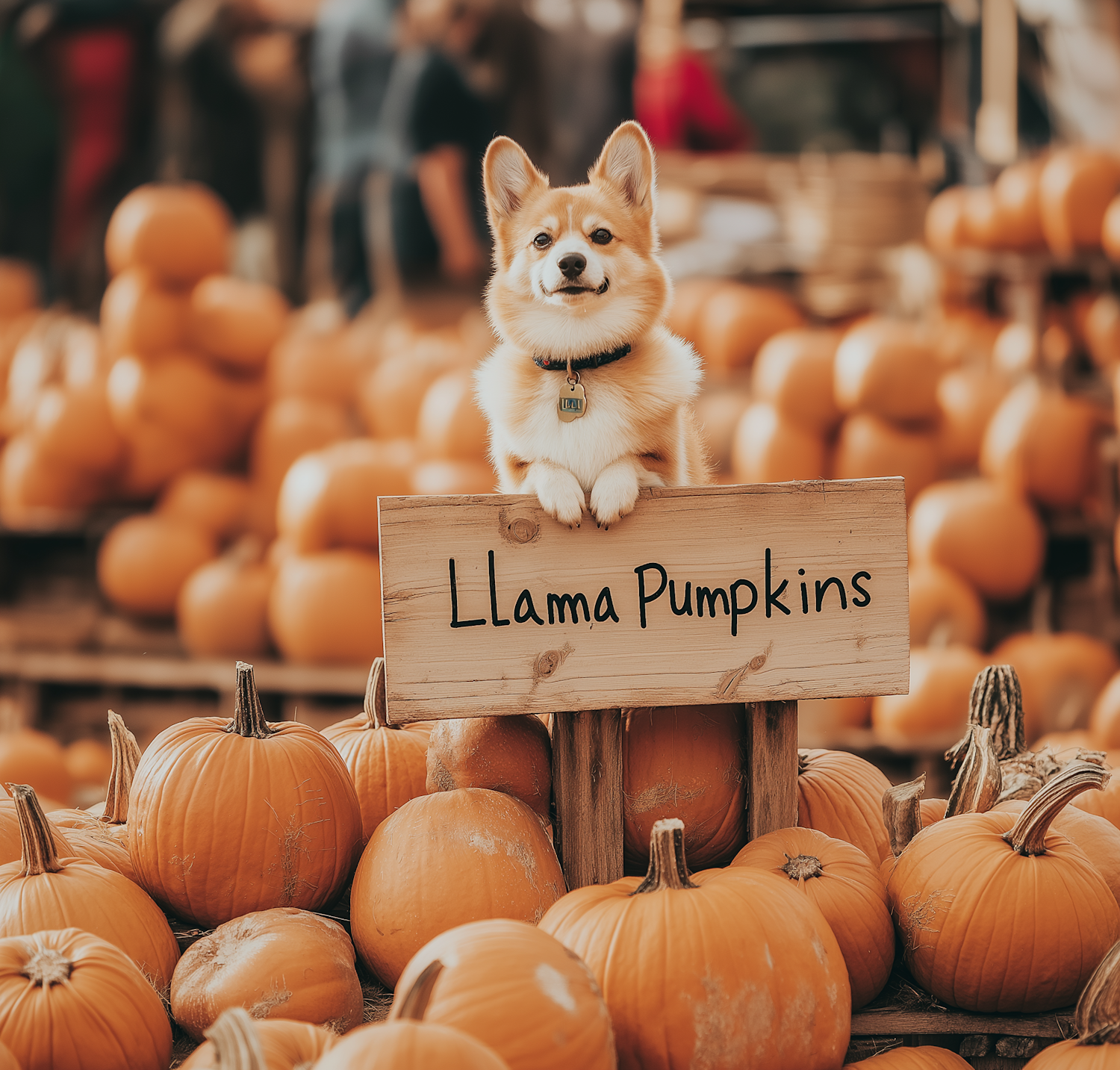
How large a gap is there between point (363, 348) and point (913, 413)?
3292 mm

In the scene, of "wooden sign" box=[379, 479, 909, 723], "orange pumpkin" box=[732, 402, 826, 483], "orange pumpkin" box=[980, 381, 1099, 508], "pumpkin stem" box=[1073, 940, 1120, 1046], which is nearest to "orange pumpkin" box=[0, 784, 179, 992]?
"wooden sign" box=[379, 479, 909, 723]

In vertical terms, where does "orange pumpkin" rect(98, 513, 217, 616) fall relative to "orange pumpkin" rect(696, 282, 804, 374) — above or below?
below

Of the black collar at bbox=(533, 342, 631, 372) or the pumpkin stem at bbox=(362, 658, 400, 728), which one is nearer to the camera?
the black collar at bbox=(533, 342, 631, 372)

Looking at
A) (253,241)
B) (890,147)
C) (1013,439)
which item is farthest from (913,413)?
(253,241)

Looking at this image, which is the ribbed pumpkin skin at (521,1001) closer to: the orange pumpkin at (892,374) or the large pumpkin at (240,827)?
the large pumpkin at (240,827)

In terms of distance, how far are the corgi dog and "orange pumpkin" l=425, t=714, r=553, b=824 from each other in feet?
1.32

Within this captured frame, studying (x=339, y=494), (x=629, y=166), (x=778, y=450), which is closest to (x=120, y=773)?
(x=629, y=166)

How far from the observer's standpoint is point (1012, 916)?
1853mm

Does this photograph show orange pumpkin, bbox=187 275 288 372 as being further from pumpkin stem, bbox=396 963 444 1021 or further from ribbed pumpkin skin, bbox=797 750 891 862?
pumpkin stem, bbox=396 963 444 1021

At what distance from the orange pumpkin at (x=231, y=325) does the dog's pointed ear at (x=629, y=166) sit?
3.34 metres

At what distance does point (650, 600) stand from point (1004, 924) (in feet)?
2.35

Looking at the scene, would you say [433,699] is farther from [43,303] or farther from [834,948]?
[43,303]

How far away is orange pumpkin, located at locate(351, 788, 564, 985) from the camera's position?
1.92 metres

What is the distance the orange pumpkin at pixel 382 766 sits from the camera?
90.7 inches
